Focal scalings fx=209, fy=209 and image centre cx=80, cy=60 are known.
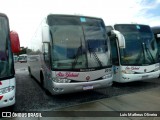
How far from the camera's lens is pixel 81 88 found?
7020mm

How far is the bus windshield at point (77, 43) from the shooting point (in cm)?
688

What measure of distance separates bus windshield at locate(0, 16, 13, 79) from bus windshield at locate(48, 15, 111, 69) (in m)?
1.43

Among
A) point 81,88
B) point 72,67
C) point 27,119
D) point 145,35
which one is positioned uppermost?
point 145,35

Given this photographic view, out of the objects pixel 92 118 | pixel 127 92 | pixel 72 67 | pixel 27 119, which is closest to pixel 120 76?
pixel 127 92

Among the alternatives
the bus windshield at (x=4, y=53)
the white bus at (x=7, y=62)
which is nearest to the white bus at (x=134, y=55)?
the white bus at (x=7, y=62)

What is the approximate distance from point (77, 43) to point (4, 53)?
7.87 feet

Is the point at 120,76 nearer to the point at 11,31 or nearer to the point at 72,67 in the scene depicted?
the point at 72,67

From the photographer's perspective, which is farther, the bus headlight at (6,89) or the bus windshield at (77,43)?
the bus windshield at (77,43)

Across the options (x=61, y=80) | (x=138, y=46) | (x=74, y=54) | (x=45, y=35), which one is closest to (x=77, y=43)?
(x=74, y=54)

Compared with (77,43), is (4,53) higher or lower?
lower

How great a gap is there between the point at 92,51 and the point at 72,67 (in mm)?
934

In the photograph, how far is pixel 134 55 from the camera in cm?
919

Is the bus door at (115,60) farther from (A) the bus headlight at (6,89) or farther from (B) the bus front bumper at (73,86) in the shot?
(A) the bus headlight at (6,89)

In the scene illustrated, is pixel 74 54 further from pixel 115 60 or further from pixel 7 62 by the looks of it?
pixel 115 60
